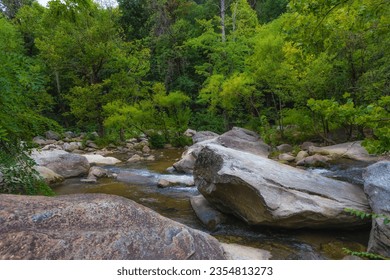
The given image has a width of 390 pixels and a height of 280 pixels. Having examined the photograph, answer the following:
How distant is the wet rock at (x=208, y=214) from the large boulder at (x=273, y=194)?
0.15m

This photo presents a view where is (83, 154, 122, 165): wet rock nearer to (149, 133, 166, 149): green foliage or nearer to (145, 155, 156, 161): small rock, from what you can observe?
(145, 155, 156, 161): small rock

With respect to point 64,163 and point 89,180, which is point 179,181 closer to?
point 89,180

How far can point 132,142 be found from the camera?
62.6 ft

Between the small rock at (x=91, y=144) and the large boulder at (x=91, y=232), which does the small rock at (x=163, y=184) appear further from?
the small rock at (x=91, y=144)

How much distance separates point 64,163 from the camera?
10.3 m

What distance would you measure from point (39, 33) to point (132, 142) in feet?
45.7

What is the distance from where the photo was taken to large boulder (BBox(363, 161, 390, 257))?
13.8ft

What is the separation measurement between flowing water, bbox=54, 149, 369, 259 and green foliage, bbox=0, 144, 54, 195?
10.2 ft

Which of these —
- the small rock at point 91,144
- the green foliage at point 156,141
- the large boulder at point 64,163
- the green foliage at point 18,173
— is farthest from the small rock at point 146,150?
the green foliage at point 18,173

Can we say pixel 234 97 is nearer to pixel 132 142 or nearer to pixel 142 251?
pixel 132 142

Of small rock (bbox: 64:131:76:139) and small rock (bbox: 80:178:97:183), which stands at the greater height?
small rock (bbox: 64:131:76:139)

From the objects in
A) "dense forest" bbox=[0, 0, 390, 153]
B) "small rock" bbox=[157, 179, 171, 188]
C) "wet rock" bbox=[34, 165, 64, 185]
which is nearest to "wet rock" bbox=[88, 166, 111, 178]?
"wet rock" bbox=[34, 165, 64, 185]

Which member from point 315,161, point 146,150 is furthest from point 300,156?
point 146,150

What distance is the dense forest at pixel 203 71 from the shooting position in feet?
11.1
